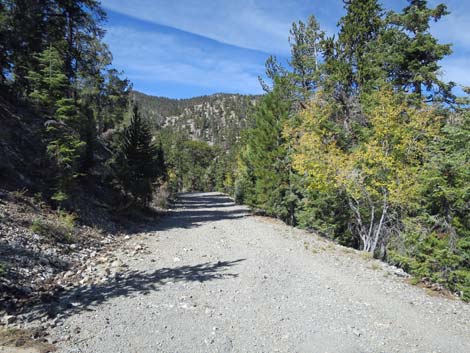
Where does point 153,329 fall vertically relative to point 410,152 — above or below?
below

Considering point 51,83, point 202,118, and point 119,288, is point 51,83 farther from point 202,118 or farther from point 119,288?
point 202,118

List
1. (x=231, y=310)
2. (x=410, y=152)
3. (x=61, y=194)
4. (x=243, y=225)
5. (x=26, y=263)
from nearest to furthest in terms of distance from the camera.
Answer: (x=231, y=310) < (x=26, y=263) < (x=61, y=194) < (x=410, y=152) < (x=243, y=225)

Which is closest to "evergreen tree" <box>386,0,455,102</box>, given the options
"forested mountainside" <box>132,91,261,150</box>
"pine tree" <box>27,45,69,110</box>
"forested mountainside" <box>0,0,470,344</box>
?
"forested mountainside" <box>0,0,470,344</box>

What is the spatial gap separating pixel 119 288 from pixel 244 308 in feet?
8.90

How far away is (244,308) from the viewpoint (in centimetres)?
556

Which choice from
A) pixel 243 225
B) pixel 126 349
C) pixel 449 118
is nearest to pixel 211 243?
pixel 243 225

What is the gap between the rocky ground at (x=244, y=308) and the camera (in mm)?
4426

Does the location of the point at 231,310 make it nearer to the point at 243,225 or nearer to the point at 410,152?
the point at 410,152

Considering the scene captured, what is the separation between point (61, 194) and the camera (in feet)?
33.0

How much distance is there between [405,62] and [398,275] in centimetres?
1144

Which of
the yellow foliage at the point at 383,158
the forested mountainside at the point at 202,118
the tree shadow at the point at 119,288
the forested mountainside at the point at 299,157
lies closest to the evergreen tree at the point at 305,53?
the forested mountainside at the point at 299,157

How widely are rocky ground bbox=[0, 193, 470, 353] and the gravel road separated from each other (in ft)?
0.06

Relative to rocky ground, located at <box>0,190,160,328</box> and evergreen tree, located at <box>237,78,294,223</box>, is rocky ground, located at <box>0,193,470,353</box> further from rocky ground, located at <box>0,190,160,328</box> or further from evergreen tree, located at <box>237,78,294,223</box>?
evergreen tree, located at <box>237,78,294,223</box>

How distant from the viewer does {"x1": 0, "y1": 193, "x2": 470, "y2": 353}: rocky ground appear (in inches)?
174
